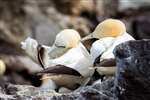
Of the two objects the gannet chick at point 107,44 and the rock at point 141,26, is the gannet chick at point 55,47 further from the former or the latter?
the rock at point 141,26

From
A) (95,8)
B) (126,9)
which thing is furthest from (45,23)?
(126,9)

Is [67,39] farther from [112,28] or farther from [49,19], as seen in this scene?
[49,19]

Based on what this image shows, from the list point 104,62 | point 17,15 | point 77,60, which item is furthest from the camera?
point 17,15

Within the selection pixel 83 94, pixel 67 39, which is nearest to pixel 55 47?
pixel 67 39

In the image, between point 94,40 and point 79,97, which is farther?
point 94,40

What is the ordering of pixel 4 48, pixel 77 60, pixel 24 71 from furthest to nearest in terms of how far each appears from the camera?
1. pixel 4 48
2. pixel 24 71
3. pixel 77 60

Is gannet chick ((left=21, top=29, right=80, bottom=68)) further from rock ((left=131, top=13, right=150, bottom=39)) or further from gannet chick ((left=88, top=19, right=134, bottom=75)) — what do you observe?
rock ((left=131, top=13, right=150, bottom=39))

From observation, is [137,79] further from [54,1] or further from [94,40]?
[54,1]

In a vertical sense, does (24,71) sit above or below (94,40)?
below

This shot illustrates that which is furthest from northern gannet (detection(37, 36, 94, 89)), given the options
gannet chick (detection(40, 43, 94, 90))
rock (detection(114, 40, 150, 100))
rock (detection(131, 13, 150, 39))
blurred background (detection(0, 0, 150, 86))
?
rock (detection(131, 13, 150, 39))
